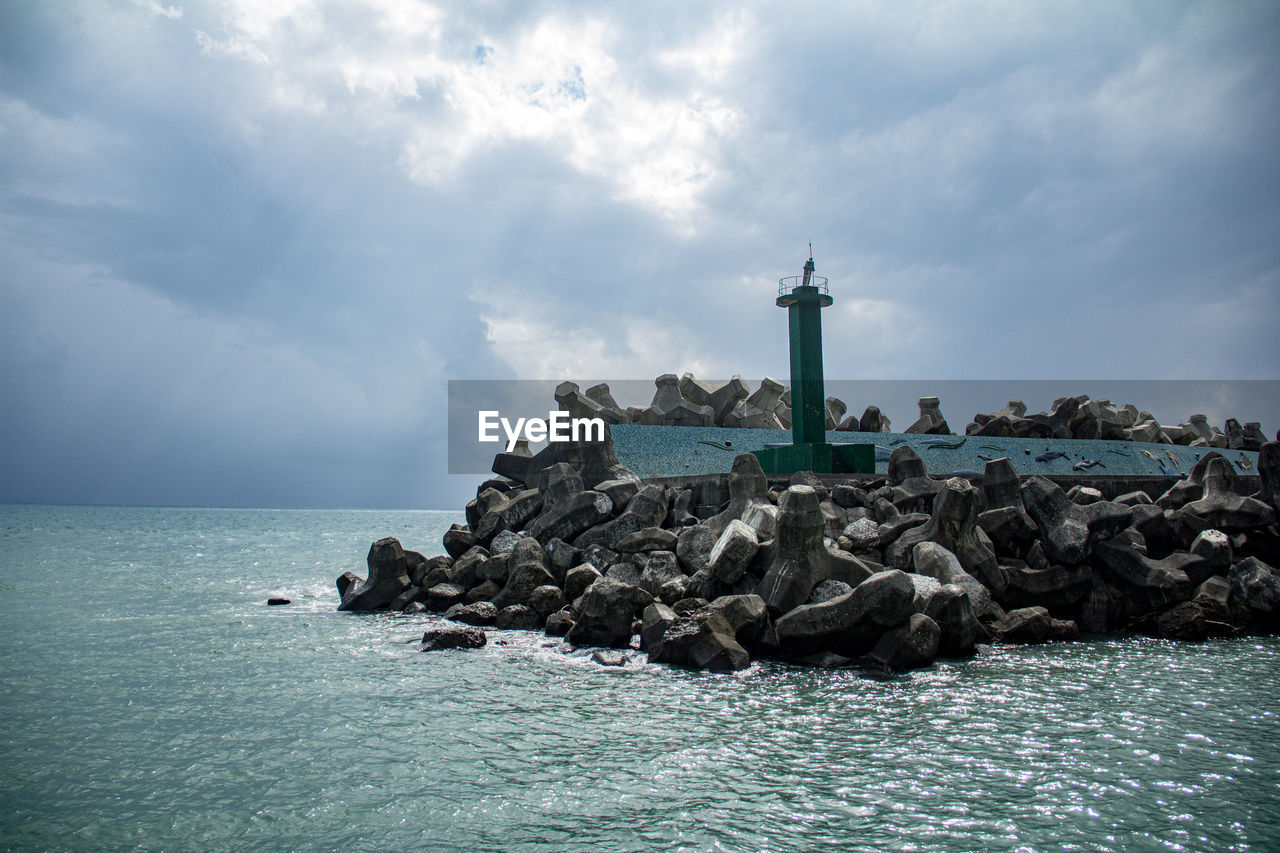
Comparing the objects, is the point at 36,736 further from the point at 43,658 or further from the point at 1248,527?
the point at 1248,527

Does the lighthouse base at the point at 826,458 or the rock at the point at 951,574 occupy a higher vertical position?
the lighthouse base at the point at 826,458

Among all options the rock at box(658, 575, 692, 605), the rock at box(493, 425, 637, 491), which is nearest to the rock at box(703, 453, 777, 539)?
the rock at box(658, 575, 692, 605)

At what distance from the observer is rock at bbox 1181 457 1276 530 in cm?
1342

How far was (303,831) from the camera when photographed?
16.9 feet

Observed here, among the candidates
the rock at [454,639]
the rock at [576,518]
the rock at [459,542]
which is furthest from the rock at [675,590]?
the rock at [459,542]

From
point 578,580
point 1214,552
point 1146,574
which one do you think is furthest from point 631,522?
point 1214,552

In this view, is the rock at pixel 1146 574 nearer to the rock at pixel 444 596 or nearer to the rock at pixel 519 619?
the rock at pixel 519 619

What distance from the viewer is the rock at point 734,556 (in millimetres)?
10766

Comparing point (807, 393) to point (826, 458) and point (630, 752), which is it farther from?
point (630, 752)

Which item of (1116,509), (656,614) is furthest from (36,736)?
(1116,509)

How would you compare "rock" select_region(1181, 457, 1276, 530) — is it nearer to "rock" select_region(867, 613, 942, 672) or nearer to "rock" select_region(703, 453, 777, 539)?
"rock" select_region(703, 453, 777, 539)

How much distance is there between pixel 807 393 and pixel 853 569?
9.68 m

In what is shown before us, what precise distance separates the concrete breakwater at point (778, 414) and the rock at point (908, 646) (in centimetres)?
1197

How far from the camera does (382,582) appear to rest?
15266 mm
